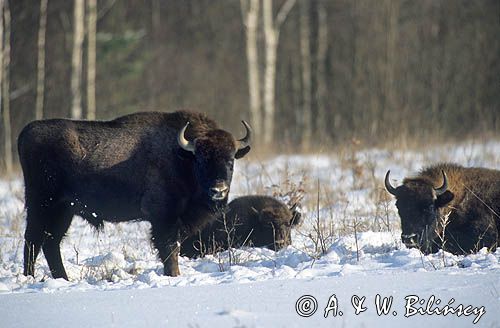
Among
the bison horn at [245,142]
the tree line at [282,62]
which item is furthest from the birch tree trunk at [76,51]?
the bison horn at [245,142]

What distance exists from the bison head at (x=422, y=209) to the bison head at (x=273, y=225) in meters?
1.56

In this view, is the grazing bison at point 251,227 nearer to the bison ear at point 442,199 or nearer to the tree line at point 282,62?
the bison ear at point 442,199

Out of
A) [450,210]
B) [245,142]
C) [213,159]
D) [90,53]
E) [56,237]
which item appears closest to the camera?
[213,159]

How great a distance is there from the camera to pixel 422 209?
9.52 metres

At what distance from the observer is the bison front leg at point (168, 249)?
8.39 metres

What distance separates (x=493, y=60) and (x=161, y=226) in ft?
76.1

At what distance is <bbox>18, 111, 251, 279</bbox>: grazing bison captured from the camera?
28.9 feet

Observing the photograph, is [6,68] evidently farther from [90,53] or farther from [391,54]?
[391,54]

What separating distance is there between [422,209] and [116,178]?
3600 mm

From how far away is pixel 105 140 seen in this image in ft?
29.6

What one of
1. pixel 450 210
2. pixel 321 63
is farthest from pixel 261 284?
pixel 321 63

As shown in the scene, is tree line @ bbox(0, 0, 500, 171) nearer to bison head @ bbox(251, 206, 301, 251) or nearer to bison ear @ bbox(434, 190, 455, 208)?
bison head @ bbox(251, 206, 301, 251)

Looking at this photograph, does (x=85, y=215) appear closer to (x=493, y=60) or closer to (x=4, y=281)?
(x=4, y=281)

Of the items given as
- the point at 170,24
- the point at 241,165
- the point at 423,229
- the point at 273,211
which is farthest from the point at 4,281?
the point at 170,24
